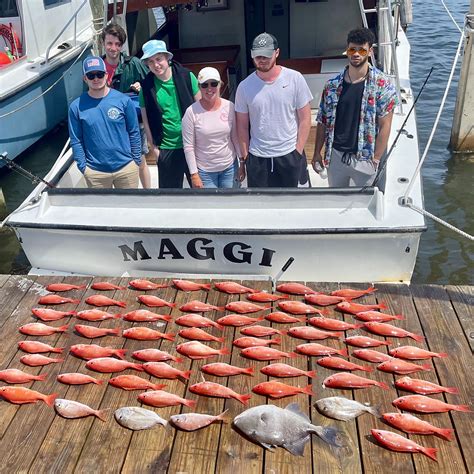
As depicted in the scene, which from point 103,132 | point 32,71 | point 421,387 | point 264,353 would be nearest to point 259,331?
point 264,353

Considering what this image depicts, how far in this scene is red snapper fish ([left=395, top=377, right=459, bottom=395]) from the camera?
368cm

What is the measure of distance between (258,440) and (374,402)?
2.63 feet

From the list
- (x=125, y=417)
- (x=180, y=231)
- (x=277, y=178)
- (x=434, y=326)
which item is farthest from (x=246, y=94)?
(x=125, y=417)

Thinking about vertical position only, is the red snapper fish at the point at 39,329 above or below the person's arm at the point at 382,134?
below

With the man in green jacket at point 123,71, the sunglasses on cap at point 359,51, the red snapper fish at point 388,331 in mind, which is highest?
the sunglasses on cap at point 359,51

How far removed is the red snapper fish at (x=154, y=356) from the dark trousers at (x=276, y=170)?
180 centimetres

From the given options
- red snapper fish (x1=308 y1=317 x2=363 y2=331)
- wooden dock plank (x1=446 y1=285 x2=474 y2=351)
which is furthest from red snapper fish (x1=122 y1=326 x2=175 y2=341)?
wooden dock plank (x1=446 y1=285 x2=474 y2=351)

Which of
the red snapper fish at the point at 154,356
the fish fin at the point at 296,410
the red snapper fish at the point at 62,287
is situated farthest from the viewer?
the red snapper fish at the point at 62,287

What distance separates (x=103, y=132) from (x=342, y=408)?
3057 mm

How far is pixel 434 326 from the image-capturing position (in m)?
4.34

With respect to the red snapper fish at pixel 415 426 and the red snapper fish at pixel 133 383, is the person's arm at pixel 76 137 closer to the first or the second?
the red snapper fish at pixel 133 383

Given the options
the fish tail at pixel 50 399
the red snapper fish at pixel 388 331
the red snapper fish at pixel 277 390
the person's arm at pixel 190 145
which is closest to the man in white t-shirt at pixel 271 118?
the person's arm at pixel 190 145

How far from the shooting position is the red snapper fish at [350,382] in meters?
3.75

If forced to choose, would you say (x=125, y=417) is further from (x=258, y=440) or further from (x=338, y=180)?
(x=338, y=180)
